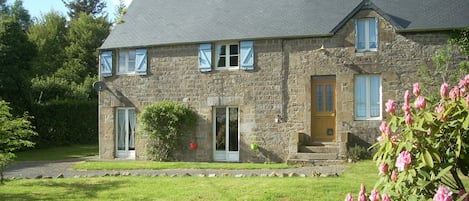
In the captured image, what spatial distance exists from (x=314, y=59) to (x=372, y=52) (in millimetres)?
1952

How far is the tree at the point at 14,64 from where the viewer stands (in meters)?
23.8

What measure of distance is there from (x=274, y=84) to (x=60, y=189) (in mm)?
8608

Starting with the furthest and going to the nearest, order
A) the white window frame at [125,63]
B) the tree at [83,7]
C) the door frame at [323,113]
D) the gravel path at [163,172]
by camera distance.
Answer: the tree at [83,7]
the white window frame at [125,63]
the door frame at [323,113]
the gravel path at [163,172]

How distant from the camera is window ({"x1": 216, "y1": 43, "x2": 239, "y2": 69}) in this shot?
17953 mm

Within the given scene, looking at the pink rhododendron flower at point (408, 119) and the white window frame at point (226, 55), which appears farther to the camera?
the white window frame at point (226, 55)

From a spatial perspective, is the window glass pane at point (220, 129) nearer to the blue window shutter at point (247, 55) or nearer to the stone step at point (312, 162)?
the blue window shutter at point (247, 55)

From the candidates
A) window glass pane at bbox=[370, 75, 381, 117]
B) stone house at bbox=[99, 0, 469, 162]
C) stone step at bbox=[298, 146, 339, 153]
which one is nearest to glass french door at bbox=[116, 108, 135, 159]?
stone house at bbox=[99, 0, 469, 162]

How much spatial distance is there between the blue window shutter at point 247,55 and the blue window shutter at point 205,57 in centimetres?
123

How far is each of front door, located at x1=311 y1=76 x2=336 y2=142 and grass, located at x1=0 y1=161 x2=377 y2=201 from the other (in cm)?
409

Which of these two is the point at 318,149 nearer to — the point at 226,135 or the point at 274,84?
the point at 274,84

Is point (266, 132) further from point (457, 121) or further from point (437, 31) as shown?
point (457, 121)

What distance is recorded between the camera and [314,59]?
1673 centimetres

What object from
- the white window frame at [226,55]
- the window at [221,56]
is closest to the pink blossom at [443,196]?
the window at [221,56]

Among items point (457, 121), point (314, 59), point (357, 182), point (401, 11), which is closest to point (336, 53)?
point (314, 59)
